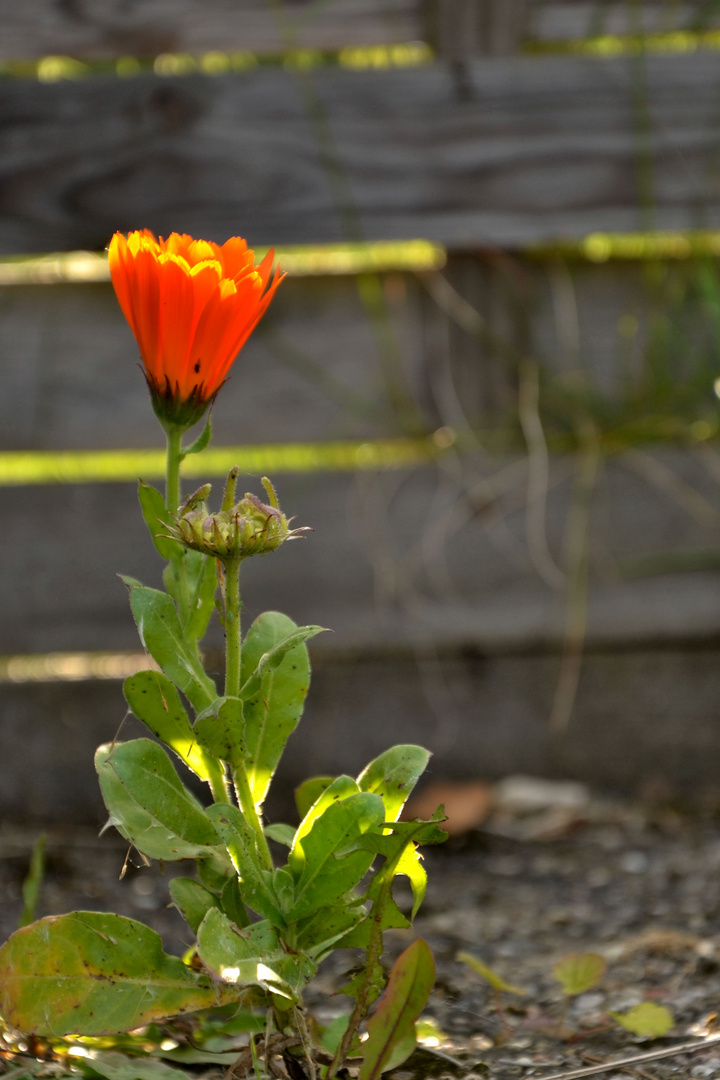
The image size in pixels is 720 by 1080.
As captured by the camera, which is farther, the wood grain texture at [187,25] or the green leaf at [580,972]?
the wood grain texture at [187,25]

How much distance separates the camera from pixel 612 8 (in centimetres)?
177

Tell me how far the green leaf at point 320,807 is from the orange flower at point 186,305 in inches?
11.6

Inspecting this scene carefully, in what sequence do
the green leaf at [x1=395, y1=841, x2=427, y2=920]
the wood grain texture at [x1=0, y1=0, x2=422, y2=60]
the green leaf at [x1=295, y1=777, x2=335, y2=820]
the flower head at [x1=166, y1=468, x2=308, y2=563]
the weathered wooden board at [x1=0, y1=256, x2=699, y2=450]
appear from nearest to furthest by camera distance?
the flower head at [x1=166, y1=468, x2=308, y2=563] → the green leaf at [x1=395, y1=841, x2=427, y2=920] → the green leaf at [x1=295, y1=777, x2=335, y2=820] → the wood grain texture at [x1=0, y1=0, x2=422, y2=60] → the weathered wooden board at [x1=0, y1=256, x2=699, y2=450]

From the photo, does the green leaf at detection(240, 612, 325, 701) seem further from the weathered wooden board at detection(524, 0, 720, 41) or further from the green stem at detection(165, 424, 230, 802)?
the weathered wooden board at detection(524, 0, 720, 41)

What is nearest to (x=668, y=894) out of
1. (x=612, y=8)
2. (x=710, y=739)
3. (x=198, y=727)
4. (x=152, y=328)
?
(x=710, y=739)

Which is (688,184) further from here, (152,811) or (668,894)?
(152,811)

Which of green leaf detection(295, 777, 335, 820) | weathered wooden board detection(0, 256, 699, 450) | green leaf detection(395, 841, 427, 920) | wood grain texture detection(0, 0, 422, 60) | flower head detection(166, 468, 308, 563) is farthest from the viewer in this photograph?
weathered wooden board detection(0, 256, 699, 450)

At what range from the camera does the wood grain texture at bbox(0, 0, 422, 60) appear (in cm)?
174

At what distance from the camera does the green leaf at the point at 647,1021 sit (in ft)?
2.84

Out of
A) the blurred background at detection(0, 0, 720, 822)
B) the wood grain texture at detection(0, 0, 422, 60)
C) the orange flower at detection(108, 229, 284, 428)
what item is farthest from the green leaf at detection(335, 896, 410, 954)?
the wood grain texture at detection(0, 0, 422, 60)

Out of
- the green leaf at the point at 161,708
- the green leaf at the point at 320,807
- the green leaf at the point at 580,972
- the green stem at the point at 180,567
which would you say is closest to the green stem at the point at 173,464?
the green stem at the point at 180,567

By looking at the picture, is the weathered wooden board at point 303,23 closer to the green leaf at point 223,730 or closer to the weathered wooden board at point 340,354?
the weathered wooden board at point 340,354

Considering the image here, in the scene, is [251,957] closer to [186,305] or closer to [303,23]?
[186,305]

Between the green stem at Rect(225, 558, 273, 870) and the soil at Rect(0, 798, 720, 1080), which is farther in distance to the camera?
the soil at Rect(0, 798, 720, 1080)
